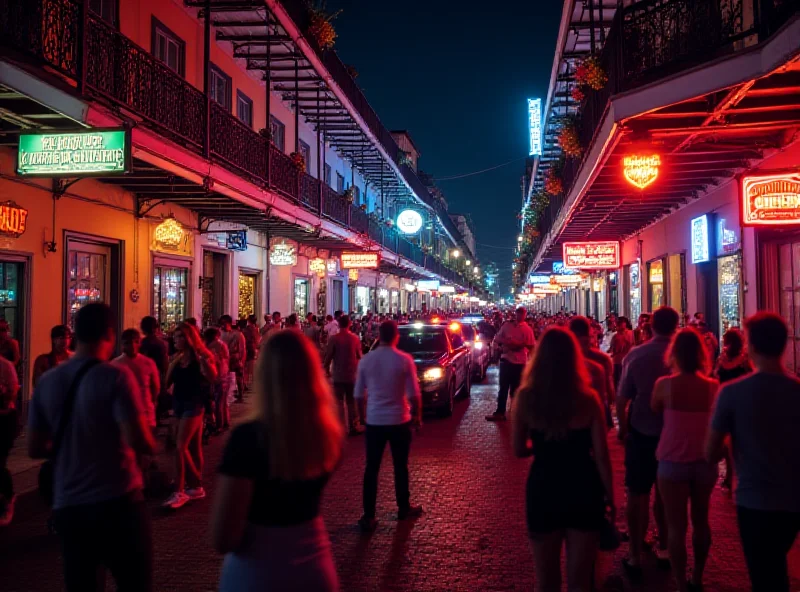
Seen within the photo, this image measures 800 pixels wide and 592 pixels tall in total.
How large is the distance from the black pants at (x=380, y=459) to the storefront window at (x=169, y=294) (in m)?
9.94

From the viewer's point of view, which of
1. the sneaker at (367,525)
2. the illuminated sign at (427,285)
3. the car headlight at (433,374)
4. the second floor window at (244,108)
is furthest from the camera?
the illuminated sign at (427,285)

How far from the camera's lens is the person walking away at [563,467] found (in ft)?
11.8

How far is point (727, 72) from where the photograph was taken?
7.72 meters

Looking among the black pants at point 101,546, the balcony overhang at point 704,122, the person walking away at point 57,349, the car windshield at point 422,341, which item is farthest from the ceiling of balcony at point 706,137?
the person walking away at point 57,349

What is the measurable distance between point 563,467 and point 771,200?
7.73 metres

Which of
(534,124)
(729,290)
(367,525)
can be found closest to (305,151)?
(729,290)

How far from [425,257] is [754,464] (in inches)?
1641

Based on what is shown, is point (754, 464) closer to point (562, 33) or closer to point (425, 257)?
point (562, 33)

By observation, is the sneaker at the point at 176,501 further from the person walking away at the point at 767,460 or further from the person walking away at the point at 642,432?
the person walking away at the point at 767,460

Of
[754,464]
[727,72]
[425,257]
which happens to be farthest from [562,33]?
[425,257]

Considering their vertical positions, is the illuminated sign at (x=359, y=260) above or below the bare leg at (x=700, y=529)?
above

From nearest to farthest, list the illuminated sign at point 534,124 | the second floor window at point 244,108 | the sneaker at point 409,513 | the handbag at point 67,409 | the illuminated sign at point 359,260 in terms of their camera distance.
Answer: the handbag at point 67,409 < the sneaker at point 409,513 < the second floor window at point 244,108 < the illuminated sign at point 359,260 < the illuminated sign at point 534,124

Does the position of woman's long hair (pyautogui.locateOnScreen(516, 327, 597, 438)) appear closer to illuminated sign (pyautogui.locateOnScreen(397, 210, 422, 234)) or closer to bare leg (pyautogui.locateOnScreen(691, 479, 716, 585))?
bare leg (pyautogui.locateOnScreen(691, 479, 716, 585))

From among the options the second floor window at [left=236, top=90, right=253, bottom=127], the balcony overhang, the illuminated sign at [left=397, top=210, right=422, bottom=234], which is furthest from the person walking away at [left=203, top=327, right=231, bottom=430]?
the illuminated sign at [left=397, top=210, right=422, bottom=234]
